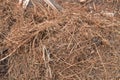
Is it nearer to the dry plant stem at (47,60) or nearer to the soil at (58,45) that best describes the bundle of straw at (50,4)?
the soil at (58,45)

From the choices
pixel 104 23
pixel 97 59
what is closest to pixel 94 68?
pixel 97 59

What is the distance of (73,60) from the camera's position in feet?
8.99

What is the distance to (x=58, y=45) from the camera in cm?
281

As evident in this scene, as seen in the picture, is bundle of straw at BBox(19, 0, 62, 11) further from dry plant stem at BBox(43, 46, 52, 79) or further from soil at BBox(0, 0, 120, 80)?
dry plant stem at BBox(43, 46, 52, 79)

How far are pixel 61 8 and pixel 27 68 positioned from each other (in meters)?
0.77

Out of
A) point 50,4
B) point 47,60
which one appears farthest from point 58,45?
point 50,4

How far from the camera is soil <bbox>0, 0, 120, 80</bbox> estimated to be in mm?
2709

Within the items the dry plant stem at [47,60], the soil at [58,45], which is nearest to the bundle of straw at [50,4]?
the soil at [58,45]

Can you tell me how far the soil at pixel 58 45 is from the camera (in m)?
2.71

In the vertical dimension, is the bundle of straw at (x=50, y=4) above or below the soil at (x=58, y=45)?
above

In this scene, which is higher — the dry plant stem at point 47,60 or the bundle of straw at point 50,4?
the bundle of straw at point 50,4

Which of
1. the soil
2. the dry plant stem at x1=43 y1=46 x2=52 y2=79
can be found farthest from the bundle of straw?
the dry plant stem at x1=43 y1=46 x2=52 y2=79

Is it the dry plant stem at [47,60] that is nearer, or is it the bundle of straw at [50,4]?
the dry plant stem at [47,60]

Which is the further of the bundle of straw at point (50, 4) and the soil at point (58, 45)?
the bundle of straw at point (50, 4)
